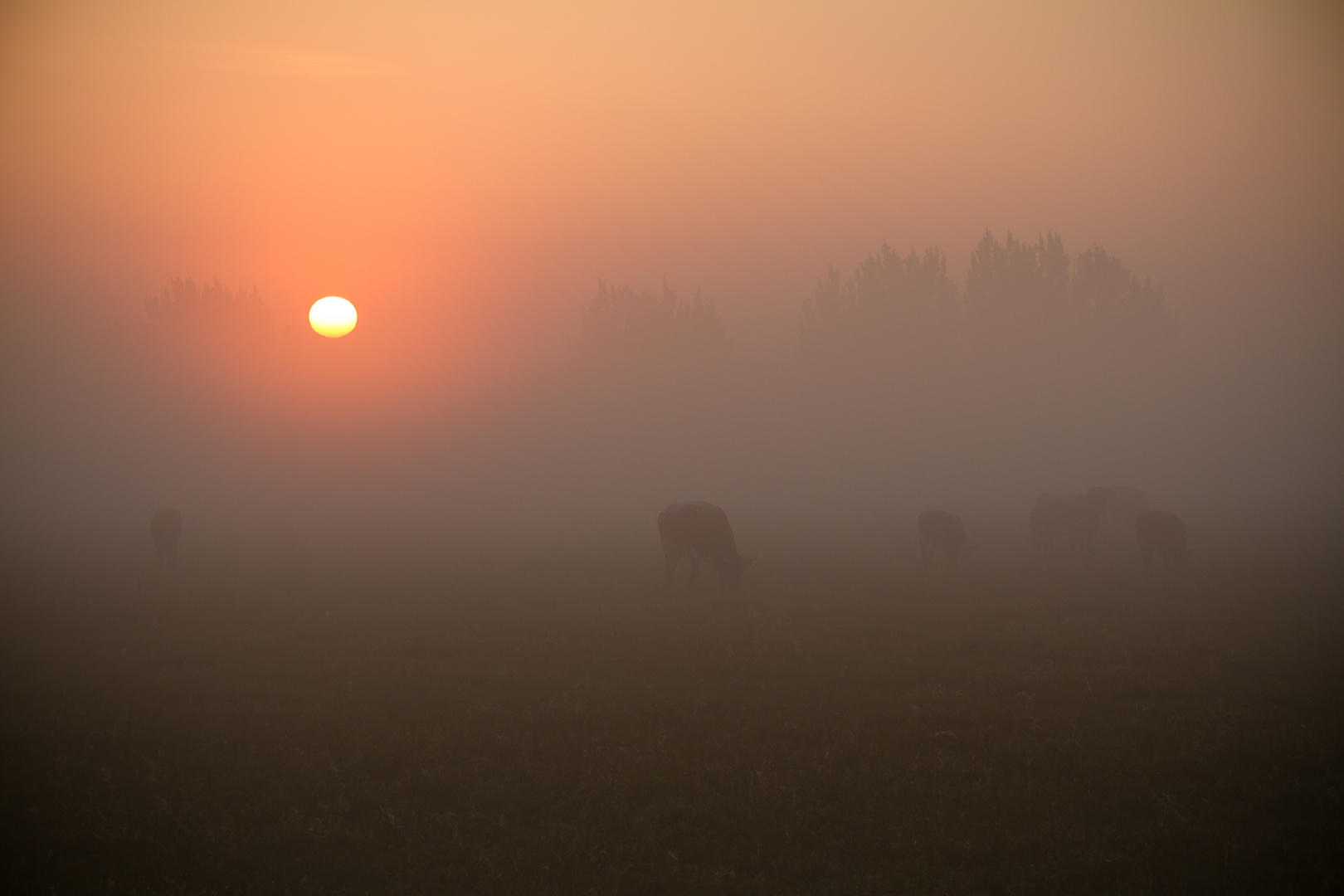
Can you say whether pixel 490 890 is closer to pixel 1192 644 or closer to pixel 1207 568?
pixel 1192 644

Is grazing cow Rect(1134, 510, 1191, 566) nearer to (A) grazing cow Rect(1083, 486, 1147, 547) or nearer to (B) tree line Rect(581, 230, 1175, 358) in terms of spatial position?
(A) grazing cow Rect(1083, 486, 1147, 547)

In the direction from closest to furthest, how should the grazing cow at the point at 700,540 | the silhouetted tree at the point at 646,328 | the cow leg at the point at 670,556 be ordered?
1. the grazing cow at the point at 700,540
2. the cow leg at the point at 670,556
3. the silhouetted tree at the point at 646,328

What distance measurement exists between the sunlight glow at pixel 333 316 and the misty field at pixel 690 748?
8275cm

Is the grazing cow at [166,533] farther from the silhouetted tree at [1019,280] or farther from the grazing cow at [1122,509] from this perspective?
the silhouetted tree at [1019,280]

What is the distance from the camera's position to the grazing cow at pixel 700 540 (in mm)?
20078

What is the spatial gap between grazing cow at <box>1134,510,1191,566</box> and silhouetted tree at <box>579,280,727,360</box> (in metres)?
64.7

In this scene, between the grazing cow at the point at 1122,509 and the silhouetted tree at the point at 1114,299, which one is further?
the silhouetted tree at the point at 1114,299

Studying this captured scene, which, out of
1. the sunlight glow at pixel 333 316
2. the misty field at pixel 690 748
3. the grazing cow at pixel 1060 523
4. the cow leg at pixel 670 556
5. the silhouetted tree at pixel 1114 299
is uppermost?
the sunlight glow at pixel 333 316

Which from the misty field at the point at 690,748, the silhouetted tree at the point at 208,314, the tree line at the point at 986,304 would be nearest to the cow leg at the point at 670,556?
the misty field at the point at 690,748

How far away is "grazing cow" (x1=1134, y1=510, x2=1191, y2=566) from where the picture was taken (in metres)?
21.2

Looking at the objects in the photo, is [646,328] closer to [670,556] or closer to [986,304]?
[986,304]

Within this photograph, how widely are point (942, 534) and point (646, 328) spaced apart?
65.7 meters

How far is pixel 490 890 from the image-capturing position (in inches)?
276

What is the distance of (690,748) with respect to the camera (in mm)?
9664
